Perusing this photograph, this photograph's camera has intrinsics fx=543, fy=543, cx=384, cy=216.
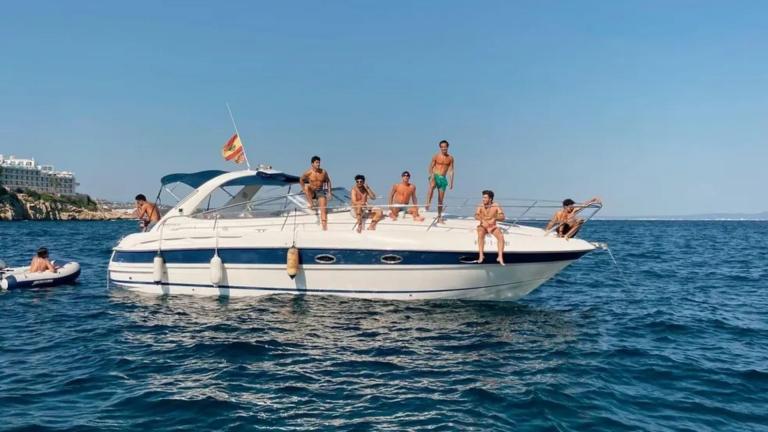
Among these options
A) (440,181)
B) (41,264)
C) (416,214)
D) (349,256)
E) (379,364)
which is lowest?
(379,364)

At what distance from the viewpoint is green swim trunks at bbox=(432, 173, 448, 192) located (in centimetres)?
1221

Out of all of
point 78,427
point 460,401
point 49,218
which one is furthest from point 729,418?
point 49,218

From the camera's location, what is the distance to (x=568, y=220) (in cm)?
1084

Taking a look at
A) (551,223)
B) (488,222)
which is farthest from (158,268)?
(551,223)

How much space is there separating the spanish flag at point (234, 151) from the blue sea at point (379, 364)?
178 inches

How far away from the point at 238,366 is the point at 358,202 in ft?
16.8

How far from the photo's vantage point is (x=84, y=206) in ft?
403

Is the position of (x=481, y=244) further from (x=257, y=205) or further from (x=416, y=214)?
(x=257, y=205)

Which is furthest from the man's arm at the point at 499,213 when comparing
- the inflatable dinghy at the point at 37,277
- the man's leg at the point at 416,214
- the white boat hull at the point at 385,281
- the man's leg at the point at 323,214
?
the inflatable dinghy at the point at 37,277

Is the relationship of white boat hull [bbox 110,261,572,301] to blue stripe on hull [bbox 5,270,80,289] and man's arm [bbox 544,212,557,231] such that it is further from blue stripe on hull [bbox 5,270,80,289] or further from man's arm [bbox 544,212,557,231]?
blue stripe on hull [bbox 5,270,80,289]

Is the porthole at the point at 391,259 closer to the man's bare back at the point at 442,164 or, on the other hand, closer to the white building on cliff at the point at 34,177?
the man's bare back at the point at 442,164

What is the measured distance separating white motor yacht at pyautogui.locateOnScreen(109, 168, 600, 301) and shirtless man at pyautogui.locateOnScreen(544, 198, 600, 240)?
196 mm

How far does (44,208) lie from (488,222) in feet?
393

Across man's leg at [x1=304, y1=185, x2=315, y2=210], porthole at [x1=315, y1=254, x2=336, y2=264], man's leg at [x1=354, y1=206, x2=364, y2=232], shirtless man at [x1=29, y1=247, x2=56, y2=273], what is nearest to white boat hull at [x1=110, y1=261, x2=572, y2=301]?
porthole at [x1=315, y1=254, x2=336, y2=264]
